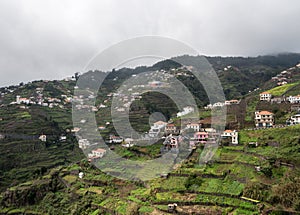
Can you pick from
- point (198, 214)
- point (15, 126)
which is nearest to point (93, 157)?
point (198, 214)

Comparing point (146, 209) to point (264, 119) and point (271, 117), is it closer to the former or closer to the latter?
point (264, 119)

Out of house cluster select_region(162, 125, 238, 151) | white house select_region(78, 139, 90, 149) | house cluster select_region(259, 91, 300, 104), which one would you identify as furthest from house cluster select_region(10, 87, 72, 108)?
house cluster select_region(259, 91, 300, 104)

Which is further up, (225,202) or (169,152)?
(169,152)

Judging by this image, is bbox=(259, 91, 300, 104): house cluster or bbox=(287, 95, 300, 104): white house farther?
bbox=(259, 91, 300, 104): house cluster

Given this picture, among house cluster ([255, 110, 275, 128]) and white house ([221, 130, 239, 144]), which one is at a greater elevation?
house cluster ([255, 110, 275, 128])

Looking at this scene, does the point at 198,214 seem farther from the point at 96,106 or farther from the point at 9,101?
the point at 9,101

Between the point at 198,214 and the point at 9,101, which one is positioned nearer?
the point at 198,214

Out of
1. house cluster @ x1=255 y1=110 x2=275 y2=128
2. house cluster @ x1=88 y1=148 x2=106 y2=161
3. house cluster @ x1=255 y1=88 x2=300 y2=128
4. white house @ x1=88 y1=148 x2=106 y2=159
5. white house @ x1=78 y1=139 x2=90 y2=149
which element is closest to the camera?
house cluster @ x1=255 y1=88 x2=300 y2=128

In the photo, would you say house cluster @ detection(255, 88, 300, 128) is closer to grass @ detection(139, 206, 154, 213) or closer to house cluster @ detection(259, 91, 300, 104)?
house cluster @ detection(259, 91, 300, 104)

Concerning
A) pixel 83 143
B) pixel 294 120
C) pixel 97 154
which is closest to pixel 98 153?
pixel 97 154

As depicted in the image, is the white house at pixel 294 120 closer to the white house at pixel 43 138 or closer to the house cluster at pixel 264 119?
the house cluster at pixel 264 119

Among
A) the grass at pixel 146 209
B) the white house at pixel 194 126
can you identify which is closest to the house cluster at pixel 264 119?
the white house at pixel 194 126
